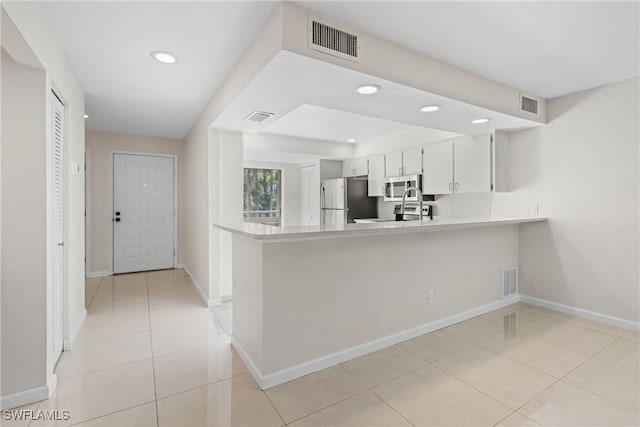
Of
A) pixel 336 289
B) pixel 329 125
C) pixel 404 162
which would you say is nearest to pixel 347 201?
pixel 404 162

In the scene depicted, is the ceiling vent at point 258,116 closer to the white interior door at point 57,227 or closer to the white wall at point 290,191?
the white interior door at point 57,227

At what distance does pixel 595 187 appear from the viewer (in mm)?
3137

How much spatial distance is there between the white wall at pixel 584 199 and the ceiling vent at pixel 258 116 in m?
2.94

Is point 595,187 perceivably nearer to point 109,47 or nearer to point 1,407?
point 109,47

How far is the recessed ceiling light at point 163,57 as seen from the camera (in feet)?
7.89

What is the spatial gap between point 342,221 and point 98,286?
3.90 meters

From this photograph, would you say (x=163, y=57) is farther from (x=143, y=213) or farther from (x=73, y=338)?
(x=143, y=213)

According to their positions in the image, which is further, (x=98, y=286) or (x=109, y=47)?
(x=98, y=286)

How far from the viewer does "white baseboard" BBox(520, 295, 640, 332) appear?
9.73ft

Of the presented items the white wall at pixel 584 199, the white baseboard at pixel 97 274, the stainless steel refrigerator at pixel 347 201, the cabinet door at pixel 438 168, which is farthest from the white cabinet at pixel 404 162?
the white baseboard at pixel 97 274

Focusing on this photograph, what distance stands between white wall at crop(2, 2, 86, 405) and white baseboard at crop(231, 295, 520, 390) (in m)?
1.22

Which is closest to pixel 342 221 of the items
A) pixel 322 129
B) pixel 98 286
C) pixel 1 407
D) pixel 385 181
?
pixel 385 181

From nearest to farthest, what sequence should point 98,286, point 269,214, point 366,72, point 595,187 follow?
point 366,72
point 595,187
point 98,286
point 269,214

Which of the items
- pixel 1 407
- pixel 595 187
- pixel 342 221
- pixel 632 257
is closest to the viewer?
pixel 1 407
